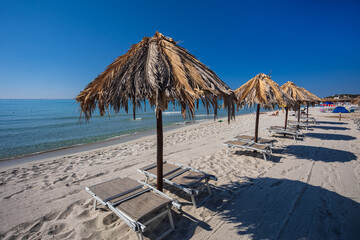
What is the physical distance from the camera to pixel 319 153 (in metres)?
5.95

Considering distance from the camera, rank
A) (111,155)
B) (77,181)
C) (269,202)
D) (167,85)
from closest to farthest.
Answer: (167,85), (269,202), (77,181), (111,155)

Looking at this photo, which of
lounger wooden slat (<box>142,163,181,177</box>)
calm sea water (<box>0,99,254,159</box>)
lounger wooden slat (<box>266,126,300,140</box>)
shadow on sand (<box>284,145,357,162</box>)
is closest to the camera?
lounger wooden slat (<box>142,163,181,177</box>)

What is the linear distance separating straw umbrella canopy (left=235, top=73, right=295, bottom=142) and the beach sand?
1842 mm

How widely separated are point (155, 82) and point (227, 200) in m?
2.69

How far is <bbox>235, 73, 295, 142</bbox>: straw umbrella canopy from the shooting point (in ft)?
17.5

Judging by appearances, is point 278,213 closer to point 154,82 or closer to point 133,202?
point 133,202

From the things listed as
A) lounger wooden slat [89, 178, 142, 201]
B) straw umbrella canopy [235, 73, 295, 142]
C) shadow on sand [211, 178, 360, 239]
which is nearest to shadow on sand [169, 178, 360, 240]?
shadow on sand [211, 178, 360, 239]

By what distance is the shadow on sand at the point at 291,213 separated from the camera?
95.6 inches

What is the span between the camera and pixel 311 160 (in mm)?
5270

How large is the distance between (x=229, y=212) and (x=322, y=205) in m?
1.83

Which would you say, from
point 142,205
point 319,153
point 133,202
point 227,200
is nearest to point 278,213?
point 227,200

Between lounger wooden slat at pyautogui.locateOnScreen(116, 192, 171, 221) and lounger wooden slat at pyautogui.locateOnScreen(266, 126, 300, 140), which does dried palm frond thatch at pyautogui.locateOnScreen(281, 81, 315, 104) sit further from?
lounger wooden slat at pyautogui.locateOnScreen(116, 192, 171, 221)

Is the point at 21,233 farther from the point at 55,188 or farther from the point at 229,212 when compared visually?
the point at 229,212

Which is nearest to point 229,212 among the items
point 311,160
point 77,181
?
point 77,181
